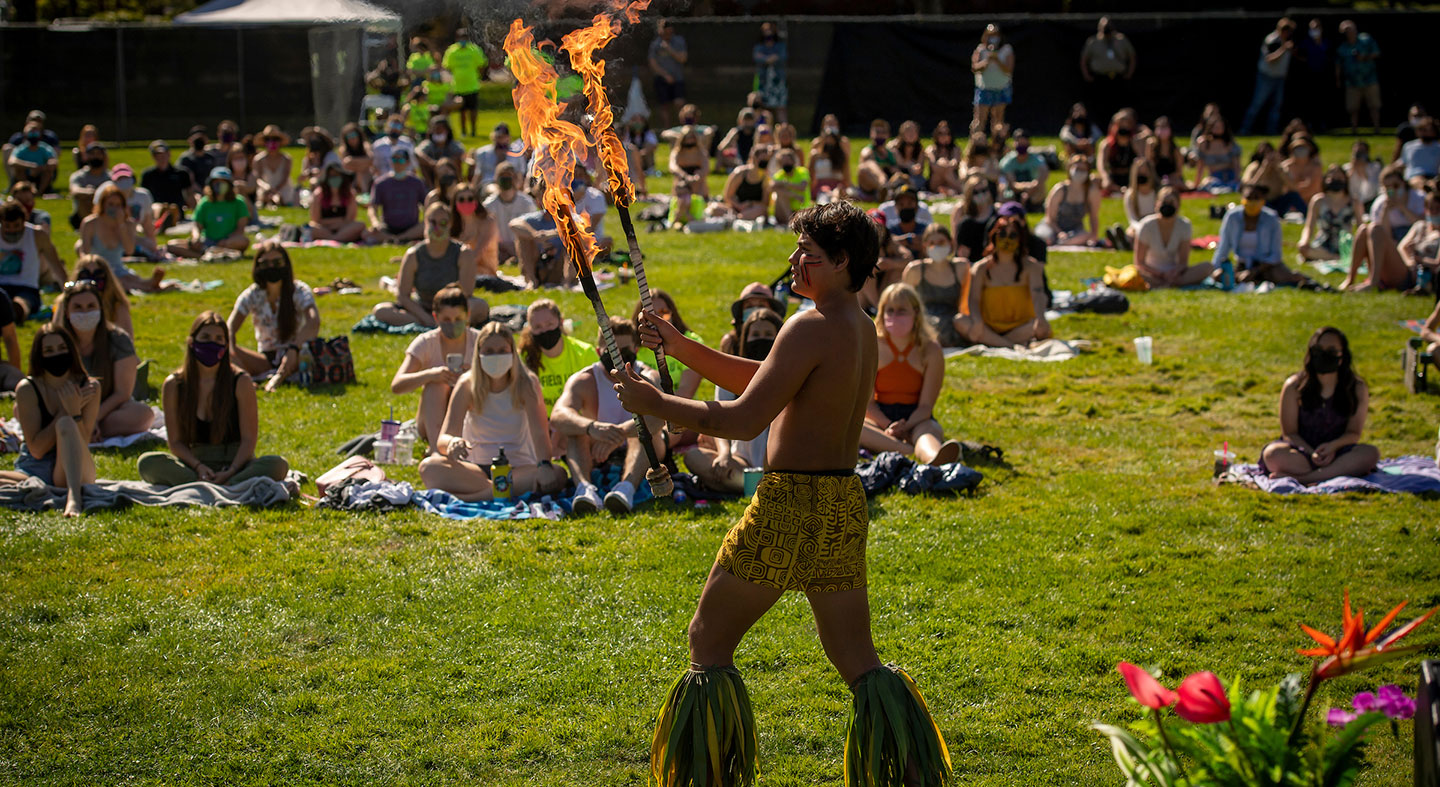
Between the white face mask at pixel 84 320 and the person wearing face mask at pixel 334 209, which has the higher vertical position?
the person wearing face mask at pixel 334 209

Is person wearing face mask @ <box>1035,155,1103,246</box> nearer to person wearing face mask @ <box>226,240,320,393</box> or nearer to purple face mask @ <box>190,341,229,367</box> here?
person wearing face mask @ <box>226,240,320,393</box>

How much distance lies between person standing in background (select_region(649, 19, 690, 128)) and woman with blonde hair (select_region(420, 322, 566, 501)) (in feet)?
59.1

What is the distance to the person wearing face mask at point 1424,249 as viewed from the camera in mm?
14250

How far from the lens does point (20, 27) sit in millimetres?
26438

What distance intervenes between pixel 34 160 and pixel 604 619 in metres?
18.5

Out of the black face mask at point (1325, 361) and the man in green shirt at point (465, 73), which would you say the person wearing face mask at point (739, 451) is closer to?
the black face mask at point (1325, 361)

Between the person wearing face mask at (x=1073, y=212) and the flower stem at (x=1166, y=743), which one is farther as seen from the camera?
the person wearing face mask at (x=1073, y=212)

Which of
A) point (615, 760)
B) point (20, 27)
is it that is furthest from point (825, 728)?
point (20, 27)

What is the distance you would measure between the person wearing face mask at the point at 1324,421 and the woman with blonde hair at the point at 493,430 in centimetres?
477

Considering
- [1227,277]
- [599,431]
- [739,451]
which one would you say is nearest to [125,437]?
[599,431]

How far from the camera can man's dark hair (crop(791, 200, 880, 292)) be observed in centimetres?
421

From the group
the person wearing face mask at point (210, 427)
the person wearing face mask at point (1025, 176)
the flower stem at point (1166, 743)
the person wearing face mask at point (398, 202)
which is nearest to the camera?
the flower stem at point (1166, 743)

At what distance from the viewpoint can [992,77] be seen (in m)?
24.5

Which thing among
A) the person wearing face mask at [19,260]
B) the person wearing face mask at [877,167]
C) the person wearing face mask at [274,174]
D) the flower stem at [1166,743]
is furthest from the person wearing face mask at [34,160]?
the flower stem at [1166,743]
